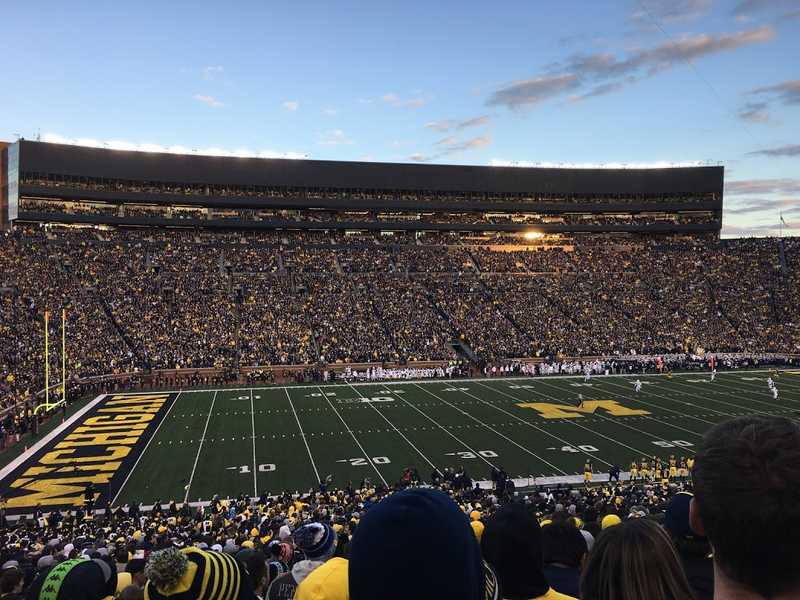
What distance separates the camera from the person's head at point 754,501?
1398mm

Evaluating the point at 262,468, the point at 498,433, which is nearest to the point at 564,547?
the point at 262,468

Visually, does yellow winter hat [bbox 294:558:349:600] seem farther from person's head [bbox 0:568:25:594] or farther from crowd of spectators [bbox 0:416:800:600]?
person's head [bbox 0:568:25:594]

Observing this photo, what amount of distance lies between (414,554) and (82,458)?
2289cm

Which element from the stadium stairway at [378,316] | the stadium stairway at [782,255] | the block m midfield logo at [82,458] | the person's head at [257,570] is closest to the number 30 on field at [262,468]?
the block m midfield logo at [82,458]

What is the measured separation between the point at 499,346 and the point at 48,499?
32422mm

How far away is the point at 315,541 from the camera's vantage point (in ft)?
13.9

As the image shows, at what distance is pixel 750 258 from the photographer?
62281mm

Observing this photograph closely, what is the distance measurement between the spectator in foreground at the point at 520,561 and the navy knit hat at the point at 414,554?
52.1 inches

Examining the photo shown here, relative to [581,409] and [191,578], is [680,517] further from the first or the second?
[581,409]

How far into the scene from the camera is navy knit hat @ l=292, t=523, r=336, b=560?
4.19m

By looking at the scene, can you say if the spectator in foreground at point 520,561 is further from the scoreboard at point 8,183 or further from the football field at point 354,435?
the scoreboard at point 8,183

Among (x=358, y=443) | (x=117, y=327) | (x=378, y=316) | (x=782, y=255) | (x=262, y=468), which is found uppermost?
(x=782, y=255)

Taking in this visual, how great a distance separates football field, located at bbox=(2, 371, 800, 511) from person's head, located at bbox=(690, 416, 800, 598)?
17346 millimetres

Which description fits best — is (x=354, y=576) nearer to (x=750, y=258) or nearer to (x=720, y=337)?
(x=720, y=337)
